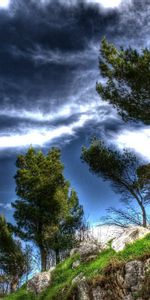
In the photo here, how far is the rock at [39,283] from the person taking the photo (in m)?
21.0

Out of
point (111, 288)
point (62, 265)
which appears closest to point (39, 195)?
point (62, 265)

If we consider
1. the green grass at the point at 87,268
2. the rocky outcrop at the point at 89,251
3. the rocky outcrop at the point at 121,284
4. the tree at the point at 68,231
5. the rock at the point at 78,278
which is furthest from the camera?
the tree at the point at 68,231

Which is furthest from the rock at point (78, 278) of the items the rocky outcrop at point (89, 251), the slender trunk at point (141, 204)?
the slender trunk at point (141, 204)

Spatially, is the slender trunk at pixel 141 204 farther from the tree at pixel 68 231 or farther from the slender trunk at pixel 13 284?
the slender trunk at pixel 13 284

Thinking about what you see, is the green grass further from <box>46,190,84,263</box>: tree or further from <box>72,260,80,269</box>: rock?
<box>46,190,84,263</box>: tree

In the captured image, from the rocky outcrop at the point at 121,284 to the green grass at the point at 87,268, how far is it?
15.8 inches

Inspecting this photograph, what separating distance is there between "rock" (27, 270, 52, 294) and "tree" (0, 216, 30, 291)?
1341 cm

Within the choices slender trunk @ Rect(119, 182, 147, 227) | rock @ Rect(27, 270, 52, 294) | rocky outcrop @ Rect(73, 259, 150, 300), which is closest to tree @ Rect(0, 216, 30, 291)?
slender trunk @ Rect(119, 182, 147, 227)

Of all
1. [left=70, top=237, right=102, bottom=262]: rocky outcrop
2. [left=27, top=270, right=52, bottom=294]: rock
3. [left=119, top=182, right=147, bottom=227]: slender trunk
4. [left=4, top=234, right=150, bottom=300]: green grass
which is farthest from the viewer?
[left=119, top=182, right=147, bottom=227]: slender trunk

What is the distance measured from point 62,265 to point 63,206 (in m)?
13.1

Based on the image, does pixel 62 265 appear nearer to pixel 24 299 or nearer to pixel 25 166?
pixel 24 299

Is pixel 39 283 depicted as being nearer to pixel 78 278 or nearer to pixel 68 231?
pixel 78 278

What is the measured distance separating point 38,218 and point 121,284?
67.3 feet

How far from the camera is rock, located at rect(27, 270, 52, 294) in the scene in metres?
21.0
